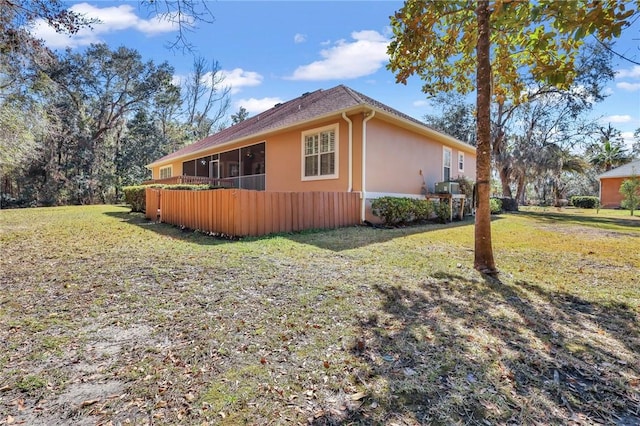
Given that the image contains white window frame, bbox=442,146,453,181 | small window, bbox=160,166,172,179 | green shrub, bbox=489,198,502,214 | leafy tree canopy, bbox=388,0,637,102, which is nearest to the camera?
leafy tree canopy, bbox=388,0,637,102

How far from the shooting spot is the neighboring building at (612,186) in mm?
26969

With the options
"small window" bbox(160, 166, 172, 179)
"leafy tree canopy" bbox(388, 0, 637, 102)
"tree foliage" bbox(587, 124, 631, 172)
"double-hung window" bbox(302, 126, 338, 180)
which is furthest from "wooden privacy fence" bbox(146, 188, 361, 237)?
"tree foliage" bbox(587, 124, 631, 172)

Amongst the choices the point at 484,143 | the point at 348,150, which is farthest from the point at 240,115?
the point at 484,143

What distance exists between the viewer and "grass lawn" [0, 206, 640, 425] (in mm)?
1896

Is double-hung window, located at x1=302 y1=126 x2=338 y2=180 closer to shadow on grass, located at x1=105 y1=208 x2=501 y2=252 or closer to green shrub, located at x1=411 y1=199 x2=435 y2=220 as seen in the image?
shadow on grass, located at x1=105 y1=208 x2=501 y2=252

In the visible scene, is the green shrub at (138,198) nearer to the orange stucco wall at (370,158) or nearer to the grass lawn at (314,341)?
the orange stucco wall at (370,158)

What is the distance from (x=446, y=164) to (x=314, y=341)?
45.4 ft

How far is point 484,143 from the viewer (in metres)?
4.62

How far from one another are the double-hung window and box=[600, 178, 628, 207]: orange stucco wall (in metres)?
29.8

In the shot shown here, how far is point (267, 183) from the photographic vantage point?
1316 cm

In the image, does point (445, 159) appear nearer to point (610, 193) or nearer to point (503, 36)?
point (503, 36)

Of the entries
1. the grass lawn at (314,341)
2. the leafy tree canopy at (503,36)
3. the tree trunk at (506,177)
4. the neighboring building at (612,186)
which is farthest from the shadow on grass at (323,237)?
the neighboring building at (612,186)

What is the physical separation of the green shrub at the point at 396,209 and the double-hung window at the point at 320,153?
1.73 m

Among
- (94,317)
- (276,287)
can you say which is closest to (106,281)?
(94,317)
